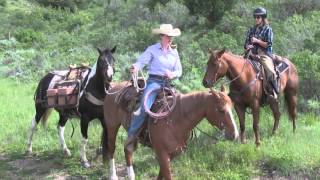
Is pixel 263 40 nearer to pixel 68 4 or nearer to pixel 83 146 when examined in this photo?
pixel 83 146

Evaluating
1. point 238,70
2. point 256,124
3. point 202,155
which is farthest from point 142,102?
point 256,124

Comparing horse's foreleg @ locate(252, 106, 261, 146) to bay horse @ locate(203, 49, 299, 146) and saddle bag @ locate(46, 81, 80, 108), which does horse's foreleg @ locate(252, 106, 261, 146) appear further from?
saddle bag @ locate(46, 81, 80, 108)

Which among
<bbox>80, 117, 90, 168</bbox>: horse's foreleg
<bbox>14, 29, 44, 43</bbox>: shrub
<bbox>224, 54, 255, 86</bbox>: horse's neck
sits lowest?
<bbox>14, 29, 44, 43</bbox>: shrub

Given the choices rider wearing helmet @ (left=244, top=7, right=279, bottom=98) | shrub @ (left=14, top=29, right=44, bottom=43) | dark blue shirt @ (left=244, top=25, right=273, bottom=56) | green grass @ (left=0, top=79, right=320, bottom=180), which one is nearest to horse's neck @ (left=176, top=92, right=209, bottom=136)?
green grass @ (left=0, top=79, right=320, bottom=180)

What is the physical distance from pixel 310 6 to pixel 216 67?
13.9 metres

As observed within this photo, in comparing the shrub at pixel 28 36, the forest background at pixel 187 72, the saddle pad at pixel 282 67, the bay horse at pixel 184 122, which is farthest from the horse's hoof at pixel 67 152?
the shrub at pixel 28 36

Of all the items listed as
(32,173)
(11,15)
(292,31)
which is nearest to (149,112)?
(32,173)

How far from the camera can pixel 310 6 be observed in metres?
21.5

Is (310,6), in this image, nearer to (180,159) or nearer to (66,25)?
(180,159)

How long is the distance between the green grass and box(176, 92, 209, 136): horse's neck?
1424 mm

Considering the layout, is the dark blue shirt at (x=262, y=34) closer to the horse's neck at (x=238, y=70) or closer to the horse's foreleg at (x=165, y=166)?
the horse's neck at (x=238, y=70)

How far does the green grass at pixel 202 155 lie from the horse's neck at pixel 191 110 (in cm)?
142

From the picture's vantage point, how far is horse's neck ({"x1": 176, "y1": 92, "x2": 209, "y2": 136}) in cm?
657

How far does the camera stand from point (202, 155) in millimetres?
8695
